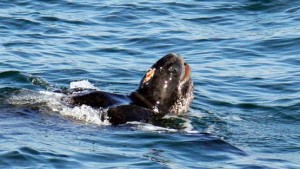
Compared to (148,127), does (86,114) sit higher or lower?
higher

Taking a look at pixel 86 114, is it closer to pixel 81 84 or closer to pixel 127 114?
pixel 127 114

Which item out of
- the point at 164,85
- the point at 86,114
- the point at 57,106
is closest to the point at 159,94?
the point at 164,85

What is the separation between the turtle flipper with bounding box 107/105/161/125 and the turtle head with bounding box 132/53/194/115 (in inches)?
12.1

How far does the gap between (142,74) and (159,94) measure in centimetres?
299

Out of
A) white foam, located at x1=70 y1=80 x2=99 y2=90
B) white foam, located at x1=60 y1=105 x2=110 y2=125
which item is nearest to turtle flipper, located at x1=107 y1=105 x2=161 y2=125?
white foam, located at x1=60 y1=105 x2=110 y2=125

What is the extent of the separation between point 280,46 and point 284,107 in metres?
3.77

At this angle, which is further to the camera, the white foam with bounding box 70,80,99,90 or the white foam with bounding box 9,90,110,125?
the white foam with bounding box 70,80,99,90

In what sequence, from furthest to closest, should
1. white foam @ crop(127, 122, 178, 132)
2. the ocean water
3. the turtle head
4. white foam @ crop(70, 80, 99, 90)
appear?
white foam @ crop(70, 80, 99, 90) < the turtle head < white foam @ crop(127, 122, 178, 132) < the ocean water

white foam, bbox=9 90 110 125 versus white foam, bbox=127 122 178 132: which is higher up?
white foam, bbox=9 90 110 125

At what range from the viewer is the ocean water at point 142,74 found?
925 centimetres

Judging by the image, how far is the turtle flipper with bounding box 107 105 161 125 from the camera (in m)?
10.3

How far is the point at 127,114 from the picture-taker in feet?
34.1

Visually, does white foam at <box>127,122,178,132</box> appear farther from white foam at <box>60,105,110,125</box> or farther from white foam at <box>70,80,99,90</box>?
white foam at <box>70,80,99,90</box>

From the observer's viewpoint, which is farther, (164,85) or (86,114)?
(164,85)
